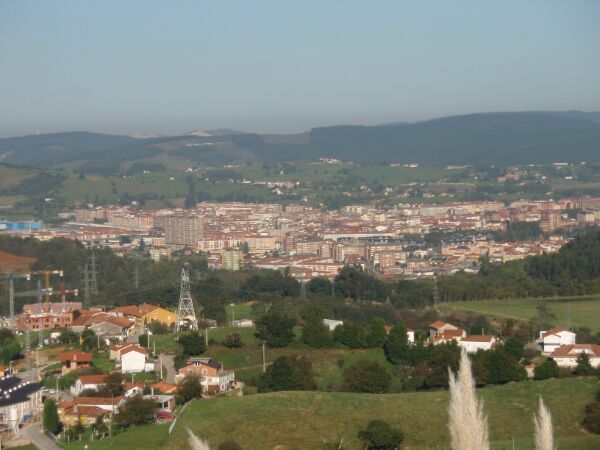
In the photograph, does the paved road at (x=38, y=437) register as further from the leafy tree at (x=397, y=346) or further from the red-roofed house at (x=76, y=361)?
the leafy tree at (x=397, y=346)

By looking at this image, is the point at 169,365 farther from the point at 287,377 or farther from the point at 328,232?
the point at 328,232

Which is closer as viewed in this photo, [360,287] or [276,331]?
[276,331]

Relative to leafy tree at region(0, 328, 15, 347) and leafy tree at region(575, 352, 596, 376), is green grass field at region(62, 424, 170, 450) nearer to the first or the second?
leafy tree at region(575, 352, 596, 376)

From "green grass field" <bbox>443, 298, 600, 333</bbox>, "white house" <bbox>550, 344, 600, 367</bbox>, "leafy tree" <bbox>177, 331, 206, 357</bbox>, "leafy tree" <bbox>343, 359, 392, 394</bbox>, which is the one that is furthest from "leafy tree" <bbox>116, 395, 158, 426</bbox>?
"green grass field" <bbox>443, 298, 600, 333</bbox>

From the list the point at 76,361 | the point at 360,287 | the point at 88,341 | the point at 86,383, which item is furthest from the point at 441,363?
the point at 360,287

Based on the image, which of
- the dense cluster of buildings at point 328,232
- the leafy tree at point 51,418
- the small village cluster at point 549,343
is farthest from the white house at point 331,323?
the dense cluster of buildings at point 328,232
